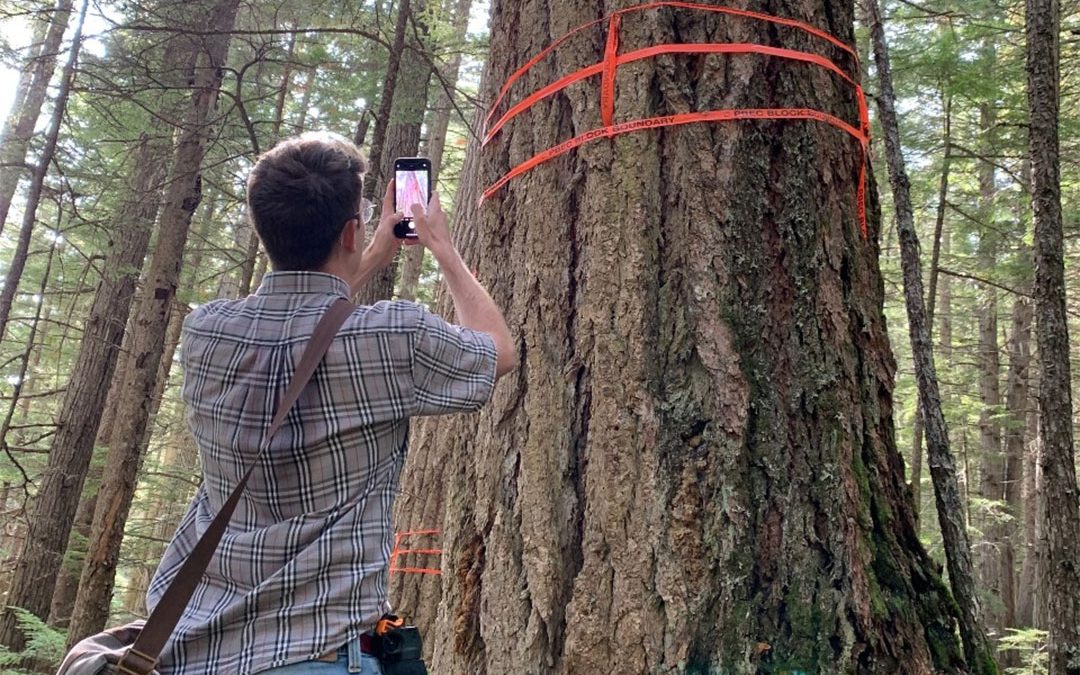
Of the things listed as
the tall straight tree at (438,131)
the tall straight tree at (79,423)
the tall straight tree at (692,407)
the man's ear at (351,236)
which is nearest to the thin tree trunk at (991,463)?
the tall straight tree at (438,131)

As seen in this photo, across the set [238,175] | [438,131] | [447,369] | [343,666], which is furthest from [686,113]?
[438,131]

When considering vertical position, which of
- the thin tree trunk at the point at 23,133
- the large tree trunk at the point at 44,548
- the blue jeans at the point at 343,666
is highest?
the thin tree trunk at the point at 23,133

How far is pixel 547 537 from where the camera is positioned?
2.02 m

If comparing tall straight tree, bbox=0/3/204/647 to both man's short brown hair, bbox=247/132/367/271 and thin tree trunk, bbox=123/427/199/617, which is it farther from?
man's short brown hair, bbox=247/132/367/271

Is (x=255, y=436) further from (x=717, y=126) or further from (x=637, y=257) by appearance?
(x=717, y=126)

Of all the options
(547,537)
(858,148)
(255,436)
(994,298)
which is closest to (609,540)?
(547,537)

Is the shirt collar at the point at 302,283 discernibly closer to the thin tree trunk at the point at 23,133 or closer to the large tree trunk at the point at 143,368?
the large tree trunk at the point at 143,368

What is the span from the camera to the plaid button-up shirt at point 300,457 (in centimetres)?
151

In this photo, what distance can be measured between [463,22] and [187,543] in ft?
44.2

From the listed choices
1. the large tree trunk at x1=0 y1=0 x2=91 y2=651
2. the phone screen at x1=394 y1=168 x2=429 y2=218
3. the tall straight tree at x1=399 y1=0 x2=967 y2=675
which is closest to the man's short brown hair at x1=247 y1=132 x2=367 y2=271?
the phone screen at x1=394 y1=168 x2=429 y2=218

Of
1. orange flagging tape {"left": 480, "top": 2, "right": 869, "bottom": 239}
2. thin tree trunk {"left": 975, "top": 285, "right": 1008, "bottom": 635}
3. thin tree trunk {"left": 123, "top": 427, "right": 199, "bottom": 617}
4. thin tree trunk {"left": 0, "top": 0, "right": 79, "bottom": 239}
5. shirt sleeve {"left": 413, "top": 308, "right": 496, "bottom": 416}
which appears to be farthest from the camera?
thin tree trunk {"left": 975, "top": 285, "right": 1008, "bottom": 635}

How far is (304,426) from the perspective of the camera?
5.22 feet

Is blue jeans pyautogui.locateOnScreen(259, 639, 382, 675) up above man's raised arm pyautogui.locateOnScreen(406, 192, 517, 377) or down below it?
below

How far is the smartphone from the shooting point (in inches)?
86.9
